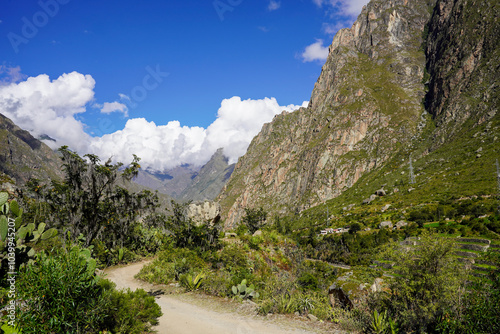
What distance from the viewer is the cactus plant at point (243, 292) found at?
11.3 meters

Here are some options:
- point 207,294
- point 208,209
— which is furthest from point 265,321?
point 208,209

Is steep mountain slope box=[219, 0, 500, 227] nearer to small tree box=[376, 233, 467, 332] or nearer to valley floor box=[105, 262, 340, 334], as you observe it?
small tree box=[376, 233, 467, 332]

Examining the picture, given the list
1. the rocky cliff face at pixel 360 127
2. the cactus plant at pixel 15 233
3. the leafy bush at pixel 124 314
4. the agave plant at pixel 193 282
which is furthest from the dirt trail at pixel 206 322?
the rocky cliff face at pixel 360 127

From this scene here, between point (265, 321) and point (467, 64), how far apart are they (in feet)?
547

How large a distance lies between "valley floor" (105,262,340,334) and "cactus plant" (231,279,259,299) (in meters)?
0.49

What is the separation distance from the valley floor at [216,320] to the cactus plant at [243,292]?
1.61ft

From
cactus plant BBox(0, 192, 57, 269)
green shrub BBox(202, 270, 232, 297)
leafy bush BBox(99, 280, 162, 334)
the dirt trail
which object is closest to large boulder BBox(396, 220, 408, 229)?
green shrub BBox(202, 270, 232, 297)

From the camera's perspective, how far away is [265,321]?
29.3 ft

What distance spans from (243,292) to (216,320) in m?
2.61

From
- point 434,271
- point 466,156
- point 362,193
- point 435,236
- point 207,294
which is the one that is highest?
point 466,156

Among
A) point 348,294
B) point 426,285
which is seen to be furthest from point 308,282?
point 426,285

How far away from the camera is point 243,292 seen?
1155 centimetres

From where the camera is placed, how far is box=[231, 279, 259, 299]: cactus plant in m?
11.3

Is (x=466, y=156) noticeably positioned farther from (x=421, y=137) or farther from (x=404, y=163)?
(x=421, y=137)
